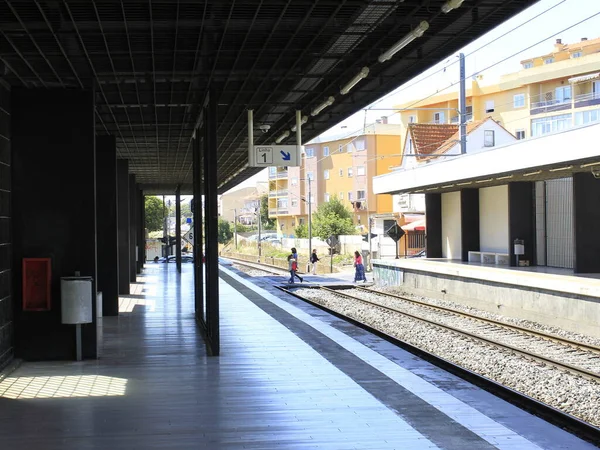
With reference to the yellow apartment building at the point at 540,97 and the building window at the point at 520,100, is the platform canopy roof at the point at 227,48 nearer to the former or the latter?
the yellow apartment building at the point at 540,97

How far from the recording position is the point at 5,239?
923cm

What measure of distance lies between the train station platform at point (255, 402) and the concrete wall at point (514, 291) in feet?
23.1

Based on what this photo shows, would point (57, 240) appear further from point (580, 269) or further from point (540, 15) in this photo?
point (580, 269)

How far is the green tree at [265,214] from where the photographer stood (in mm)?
99150

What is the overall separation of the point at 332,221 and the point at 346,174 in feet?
49.0

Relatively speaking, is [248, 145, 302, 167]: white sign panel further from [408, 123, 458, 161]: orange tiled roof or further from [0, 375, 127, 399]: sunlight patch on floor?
[408, 123, 458, 161]: orange tiled roof

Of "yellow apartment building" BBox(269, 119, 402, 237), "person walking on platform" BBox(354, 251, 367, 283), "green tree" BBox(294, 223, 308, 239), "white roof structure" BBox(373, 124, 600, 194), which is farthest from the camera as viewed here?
"yellow apartment building" BBox(269, 119, 402, 237)

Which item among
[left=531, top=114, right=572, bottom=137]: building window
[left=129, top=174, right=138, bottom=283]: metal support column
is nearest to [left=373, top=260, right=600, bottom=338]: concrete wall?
[left=129, top=174, right=138, bottom=283]: metal support column

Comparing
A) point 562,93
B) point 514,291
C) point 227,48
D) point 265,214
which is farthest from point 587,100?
point 227,48

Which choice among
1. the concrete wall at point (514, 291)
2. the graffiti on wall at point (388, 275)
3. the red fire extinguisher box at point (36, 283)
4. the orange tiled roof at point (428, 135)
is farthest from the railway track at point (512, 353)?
the orange tiled roof at point (428, 135)

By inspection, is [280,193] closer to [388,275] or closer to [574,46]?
[574,46]

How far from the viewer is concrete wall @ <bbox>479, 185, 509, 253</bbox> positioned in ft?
86.9

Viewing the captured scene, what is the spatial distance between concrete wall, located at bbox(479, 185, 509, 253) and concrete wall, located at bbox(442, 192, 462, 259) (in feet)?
5.18

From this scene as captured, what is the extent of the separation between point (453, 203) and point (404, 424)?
24801mm
